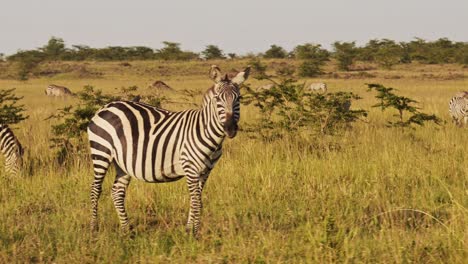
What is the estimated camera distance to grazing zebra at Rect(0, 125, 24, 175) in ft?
27.2

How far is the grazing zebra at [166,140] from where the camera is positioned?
207 inches

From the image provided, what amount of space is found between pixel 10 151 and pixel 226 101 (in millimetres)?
4817

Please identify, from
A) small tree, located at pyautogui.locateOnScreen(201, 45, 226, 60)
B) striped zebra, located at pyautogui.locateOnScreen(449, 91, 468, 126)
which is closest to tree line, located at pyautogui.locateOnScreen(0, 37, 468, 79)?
small tree, located at pyautogui.locateOnScreen(201, 45, 226, 60)

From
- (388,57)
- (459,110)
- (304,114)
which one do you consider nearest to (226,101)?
(304,114)

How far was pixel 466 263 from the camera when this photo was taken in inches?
152

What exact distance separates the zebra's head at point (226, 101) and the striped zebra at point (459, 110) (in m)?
10.8

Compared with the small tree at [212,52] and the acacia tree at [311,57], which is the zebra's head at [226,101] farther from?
the small tree at [212,52]

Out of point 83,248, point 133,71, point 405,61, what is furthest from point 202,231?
point 405,61

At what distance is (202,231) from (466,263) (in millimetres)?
2390

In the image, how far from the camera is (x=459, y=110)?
1494 centimetres

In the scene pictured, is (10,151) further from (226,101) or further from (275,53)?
(275,53)

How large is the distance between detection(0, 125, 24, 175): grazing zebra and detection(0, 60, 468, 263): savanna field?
0.89ft

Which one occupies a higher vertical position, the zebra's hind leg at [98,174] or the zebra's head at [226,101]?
the zebra's head at [226,101]

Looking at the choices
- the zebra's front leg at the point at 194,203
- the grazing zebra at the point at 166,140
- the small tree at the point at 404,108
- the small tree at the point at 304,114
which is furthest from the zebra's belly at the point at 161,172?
the small tree at the point at 404,108
